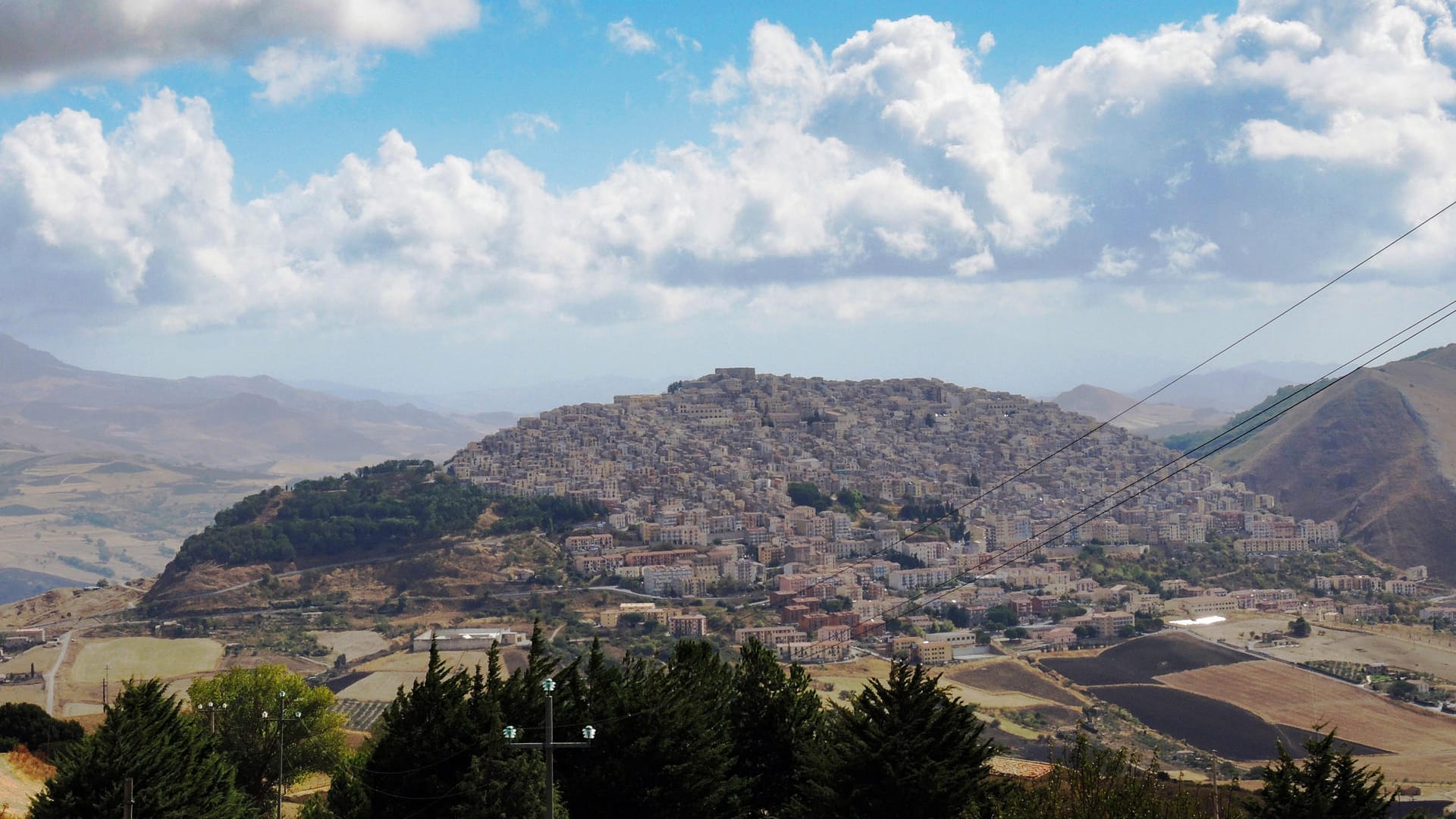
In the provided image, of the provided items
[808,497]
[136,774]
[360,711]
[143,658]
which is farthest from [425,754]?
[808,497]

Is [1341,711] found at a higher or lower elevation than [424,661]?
lower

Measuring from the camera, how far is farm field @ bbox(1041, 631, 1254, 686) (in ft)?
236

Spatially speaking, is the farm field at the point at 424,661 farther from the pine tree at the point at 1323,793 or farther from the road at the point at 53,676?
the pine tree at the point at 1323,793

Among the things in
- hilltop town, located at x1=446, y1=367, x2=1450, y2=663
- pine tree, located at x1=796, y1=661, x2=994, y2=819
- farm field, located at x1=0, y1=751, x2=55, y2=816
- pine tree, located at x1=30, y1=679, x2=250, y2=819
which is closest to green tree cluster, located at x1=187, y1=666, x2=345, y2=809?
farm field, located at x1=0, y1=751, x2=55, y2=816

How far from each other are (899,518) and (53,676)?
221ft

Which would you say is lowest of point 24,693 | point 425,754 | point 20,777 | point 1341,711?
point 1341,711

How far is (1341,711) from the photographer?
64.5 metres

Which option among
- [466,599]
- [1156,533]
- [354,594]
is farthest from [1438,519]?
[354,594]

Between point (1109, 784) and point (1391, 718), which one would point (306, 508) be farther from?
point (1109, 784)

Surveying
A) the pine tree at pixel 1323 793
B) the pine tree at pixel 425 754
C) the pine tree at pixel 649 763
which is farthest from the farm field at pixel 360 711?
the pine tree at pixel 1323 793

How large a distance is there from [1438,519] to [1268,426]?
45.2 metres

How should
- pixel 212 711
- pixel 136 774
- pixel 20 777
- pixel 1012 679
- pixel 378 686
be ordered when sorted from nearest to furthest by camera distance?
pixel 136 774 < pixel 20 777 < pixel 212 711 < pixel 378 686 < pixel 1012 679

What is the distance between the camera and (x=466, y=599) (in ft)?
290

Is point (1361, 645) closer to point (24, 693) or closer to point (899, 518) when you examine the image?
point (899, 518)
